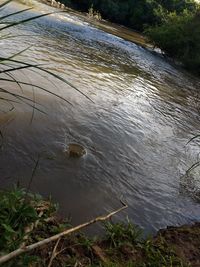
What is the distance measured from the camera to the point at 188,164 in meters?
7.53

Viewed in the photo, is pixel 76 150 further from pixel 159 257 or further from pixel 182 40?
pixel 182 40

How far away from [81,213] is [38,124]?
2.62 m

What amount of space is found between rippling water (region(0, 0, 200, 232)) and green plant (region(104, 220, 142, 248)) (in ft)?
1.80

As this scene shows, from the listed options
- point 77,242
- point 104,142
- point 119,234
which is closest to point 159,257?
Result: point 119,234

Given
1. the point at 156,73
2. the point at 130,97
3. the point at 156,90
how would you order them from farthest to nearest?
1. the point at 156,73
2. the point at 156,90
3. the point at 130,97

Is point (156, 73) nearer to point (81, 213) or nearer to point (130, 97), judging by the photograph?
point (130, 97)

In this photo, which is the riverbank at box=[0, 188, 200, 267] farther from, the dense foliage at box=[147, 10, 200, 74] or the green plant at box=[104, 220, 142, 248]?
the dense foliage at box=[147, 10, 200, 74]

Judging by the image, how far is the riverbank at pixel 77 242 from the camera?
2.82m

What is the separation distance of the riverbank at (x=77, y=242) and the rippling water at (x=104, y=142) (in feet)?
1.66

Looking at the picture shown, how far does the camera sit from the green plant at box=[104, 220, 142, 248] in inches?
158

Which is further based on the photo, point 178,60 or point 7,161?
point 178,60

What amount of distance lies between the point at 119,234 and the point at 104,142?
323 cm

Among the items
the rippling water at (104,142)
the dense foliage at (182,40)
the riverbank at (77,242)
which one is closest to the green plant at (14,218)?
the riverbank at (77,242)

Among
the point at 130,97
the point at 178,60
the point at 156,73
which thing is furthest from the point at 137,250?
the point at 178,60
